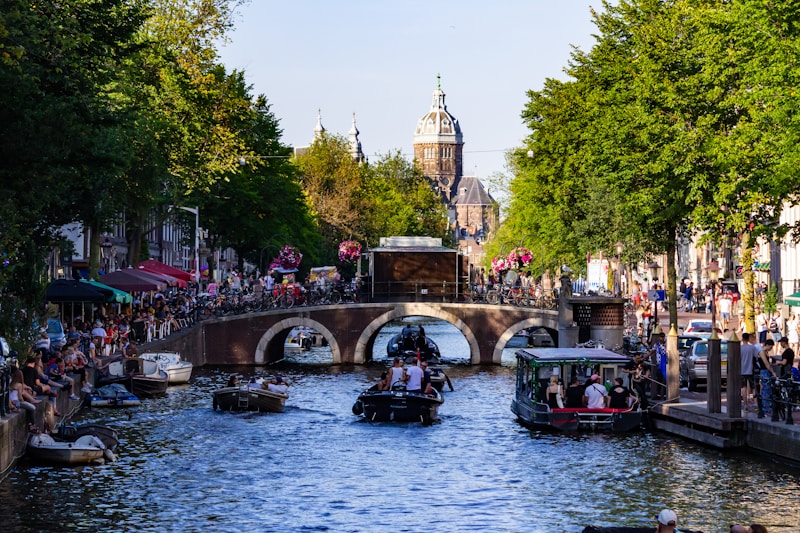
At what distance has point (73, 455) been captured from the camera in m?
33.2

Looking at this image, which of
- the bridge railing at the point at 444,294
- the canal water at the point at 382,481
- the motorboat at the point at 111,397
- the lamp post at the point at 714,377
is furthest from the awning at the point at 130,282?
the lamp post at the point at 714,377

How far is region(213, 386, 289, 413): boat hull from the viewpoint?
156 feet

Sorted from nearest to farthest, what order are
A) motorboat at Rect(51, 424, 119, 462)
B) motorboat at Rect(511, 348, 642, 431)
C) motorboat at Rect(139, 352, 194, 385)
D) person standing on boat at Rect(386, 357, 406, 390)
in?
motorboat at Rect(51, 424, 119, 462)
motorboat at Rect(511, 348, 642, 431)
person standing on boat at Rect(386, 357, 406, 390)
motorboat at Rect(139, 352, 194, 385)

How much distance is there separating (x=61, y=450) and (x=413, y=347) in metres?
44.7

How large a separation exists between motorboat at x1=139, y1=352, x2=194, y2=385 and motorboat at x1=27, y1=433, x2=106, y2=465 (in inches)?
815

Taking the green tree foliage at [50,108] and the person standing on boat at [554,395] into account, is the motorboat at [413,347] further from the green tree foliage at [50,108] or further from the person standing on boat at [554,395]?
the green tree foliage at [50,108]

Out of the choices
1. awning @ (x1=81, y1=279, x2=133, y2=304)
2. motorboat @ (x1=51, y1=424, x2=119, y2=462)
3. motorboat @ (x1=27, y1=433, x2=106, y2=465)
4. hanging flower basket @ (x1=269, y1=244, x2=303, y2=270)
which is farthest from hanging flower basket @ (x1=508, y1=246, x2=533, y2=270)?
motorboat @ (x1=27, y1=433, x2=106, y2=465)

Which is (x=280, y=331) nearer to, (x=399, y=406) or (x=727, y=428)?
(x=399, y=406)

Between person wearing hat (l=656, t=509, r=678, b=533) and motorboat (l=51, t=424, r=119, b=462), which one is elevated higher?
motorboat (l=51, t=424, r=119, b=462)

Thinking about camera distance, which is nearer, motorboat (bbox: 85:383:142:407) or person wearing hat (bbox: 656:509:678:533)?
person wearing hat (bbox: 656:509:678:533)

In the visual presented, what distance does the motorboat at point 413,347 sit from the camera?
73.2 metres

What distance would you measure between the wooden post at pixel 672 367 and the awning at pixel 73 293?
1976cm

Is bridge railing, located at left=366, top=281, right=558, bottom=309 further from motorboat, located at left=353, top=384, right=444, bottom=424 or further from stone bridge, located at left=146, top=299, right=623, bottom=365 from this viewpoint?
motorboat, located at left=353, top=384, right=444, bottom=424

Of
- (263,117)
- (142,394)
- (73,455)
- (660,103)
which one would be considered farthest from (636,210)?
(263,117)
